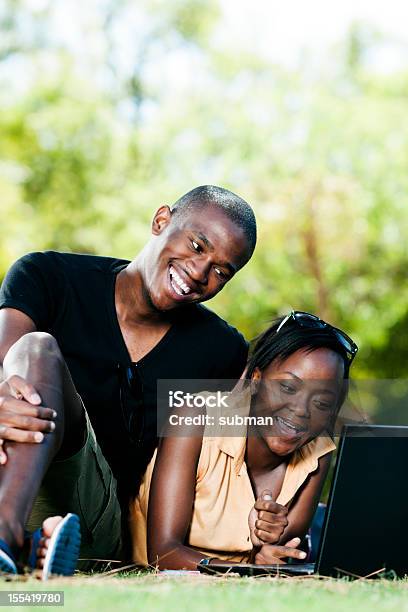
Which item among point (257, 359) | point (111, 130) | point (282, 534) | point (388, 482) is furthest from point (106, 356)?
point (111, 130)

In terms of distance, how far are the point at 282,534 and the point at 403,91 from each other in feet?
34.1

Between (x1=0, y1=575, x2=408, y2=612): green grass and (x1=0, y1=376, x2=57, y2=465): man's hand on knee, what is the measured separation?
34cm

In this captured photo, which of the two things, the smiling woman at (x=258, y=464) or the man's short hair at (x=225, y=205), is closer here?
the smiling woman at (x=258, y=464)

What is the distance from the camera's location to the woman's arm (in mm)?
2957

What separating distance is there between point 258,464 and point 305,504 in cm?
19

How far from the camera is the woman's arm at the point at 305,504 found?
116 inches

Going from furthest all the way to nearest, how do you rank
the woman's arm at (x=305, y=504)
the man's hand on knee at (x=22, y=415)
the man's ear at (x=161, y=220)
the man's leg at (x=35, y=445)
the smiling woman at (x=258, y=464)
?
the man's ear at (x=161, y=220) → the woman's arm at (x=305, y=504) → the smiling woman at (x=258, y=464) → the man's hand on knee at (x=22, y=415) → the man's leg at (x=35, y=445)

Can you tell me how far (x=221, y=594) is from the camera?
182 centimetres

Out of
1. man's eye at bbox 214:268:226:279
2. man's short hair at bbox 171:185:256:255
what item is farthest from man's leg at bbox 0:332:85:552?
man's short hair at bbox 171:185:256:255

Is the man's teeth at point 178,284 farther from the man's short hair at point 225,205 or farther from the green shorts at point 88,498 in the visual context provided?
the green shorts at point 88,498

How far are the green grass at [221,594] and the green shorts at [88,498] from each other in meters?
0.52

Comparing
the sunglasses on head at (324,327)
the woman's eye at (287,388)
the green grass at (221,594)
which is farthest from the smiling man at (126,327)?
the green grass at (221,594)

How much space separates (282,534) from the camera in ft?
9.45

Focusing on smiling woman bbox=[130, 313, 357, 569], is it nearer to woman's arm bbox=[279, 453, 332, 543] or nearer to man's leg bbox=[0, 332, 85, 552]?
woman's arm bbox=[279, 453, 332, 543]
